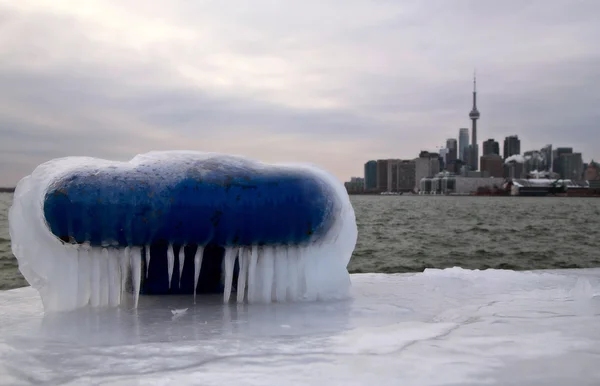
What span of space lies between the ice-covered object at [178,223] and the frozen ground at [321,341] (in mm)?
233

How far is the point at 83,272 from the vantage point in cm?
378

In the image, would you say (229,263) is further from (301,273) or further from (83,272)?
(83,272)

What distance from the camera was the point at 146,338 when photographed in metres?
2.87

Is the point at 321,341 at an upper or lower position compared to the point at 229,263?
lower

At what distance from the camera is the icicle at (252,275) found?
154 inches

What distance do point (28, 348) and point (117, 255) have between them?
1.18 m

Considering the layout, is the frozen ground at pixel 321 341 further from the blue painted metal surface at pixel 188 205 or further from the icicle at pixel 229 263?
the blue painted metal surface at pixel 188 205

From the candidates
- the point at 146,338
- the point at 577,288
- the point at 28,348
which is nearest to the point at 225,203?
the point at 146,338

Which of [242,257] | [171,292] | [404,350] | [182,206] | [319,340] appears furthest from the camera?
[171,292]

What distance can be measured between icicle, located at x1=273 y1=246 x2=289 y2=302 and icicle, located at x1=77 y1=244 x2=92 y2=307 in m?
1.23

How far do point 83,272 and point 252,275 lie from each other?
1.10 meters

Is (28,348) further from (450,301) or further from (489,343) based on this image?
(450,301)

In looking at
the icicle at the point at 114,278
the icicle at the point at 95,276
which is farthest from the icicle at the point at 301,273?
the icicle at the point at 95,276

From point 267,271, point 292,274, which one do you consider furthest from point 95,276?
point 292,274
